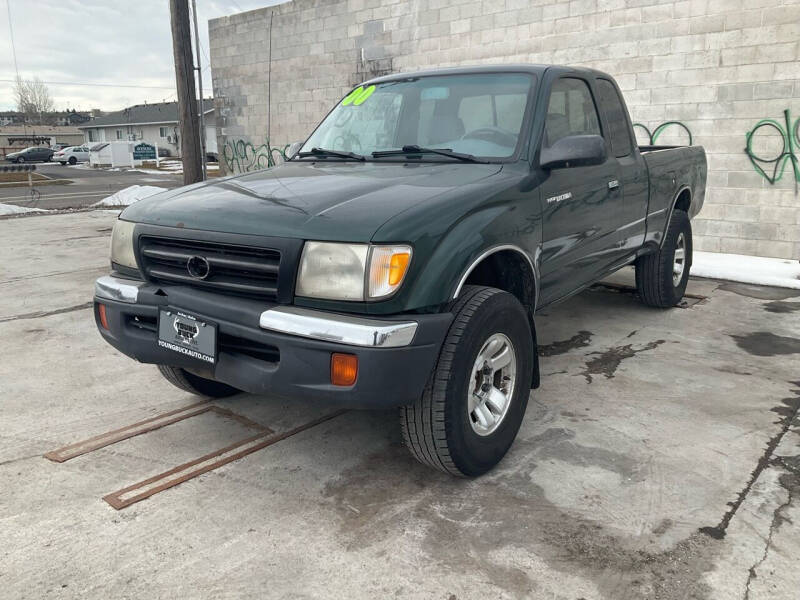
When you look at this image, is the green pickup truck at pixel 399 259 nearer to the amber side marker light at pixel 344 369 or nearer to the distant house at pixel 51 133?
the amber side marker light at pixel 344 369

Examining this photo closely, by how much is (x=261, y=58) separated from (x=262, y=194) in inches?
485

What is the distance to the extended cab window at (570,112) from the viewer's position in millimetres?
3511

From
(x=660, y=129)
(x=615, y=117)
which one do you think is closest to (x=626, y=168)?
(x=615, y=117)

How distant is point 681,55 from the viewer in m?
8.19

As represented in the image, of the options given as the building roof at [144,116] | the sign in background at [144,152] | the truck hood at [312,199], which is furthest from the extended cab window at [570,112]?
the building roof at [144,116]

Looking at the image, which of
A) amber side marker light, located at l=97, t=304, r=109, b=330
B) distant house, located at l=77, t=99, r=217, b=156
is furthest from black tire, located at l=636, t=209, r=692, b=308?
distant house, located at l=77, t=99, r=217, b=156

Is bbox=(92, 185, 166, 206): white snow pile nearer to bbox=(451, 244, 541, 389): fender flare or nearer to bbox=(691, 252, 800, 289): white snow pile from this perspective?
bbox=(691, 252, 800, 289): white snow pile

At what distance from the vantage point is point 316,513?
8.56ft

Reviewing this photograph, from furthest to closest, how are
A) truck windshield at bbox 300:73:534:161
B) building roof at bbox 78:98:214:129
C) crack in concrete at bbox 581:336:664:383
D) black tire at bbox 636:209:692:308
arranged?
building roof at bbox 78:98:214:129 → black tire at bbox 636:209:692:308 → crack in concrete at bbox 581:336:664:383 → truck windshield at bbox 300:73:534:161

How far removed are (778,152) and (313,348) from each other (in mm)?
7504

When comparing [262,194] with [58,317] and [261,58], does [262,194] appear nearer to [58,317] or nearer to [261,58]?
[58,317]

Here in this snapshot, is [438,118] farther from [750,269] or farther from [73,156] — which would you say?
[73,156]

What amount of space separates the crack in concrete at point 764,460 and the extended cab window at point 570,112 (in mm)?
1837

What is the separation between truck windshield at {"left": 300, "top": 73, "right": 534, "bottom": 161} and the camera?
3371 mm
